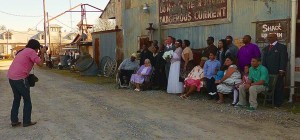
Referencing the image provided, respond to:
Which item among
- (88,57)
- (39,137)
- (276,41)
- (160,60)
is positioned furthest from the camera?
(88,57)

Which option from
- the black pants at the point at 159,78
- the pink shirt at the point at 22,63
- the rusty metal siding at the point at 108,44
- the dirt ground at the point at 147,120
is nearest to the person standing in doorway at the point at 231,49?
the dirt ground at the point at 147,120

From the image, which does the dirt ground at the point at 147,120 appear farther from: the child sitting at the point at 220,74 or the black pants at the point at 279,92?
Answer: the child sitting at the point at 220,74

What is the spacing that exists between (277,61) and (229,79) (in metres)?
1.19

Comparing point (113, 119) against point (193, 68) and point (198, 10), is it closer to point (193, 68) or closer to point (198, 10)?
point (193, 68)

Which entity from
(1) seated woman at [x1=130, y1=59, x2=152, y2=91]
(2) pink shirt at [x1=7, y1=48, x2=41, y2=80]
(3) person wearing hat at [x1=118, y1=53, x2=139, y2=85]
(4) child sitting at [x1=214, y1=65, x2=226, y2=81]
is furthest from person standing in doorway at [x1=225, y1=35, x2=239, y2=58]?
(2) pink shirt at [x1=7, y1=48, x2=41, y2=80]

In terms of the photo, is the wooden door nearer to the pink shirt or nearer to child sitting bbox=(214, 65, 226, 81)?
child sitting bbox=(214, 65, 226, 81)

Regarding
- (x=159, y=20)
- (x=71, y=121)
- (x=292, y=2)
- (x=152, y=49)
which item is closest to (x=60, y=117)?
(x=71, y=121)

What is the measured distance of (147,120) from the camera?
7172 millimetres

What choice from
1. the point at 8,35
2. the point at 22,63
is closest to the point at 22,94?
the point at 22,63

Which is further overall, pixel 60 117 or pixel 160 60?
pixel 160 60

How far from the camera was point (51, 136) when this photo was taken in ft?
19.9

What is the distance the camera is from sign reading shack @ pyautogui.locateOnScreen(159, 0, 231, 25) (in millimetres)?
10914

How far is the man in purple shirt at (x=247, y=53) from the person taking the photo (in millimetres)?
8906

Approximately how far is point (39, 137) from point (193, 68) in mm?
5563
